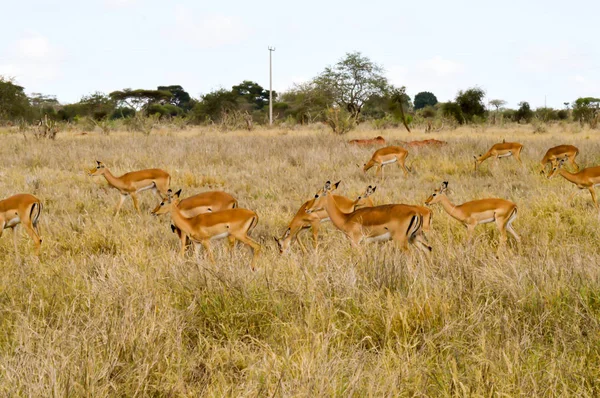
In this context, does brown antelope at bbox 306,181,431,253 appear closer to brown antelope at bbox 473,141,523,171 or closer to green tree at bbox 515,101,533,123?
brown antelope at bbox 473,141,523,171

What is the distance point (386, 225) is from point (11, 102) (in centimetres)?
3697

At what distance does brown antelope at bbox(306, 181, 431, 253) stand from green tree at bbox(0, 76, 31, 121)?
34.5m

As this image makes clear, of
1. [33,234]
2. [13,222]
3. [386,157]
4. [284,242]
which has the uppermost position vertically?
[386,157]

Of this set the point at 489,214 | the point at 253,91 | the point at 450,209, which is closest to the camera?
the point at 489,214

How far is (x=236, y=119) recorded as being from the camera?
2972cm

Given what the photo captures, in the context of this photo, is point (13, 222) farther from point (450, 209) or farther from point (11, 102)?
point (11, 102)

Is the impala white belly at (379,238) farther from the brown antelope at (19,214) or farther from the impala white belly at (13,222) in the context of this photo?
the impala white belly at (13,222)

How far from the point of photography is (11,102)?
3600cm

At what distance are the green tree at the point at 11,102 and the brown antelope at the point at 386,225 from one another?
3455 centimetres

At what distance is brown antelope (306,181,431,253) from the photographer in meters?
5.04

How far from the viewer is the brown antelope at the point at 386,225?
5043 mm

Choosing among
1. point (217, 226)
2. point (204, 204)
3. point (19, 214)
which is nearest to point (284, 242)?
point (217, 226)

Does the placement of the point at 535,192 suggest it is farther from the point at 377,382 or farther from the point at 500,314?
the point at 377,382

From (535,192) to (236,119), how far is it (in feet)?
73.9
